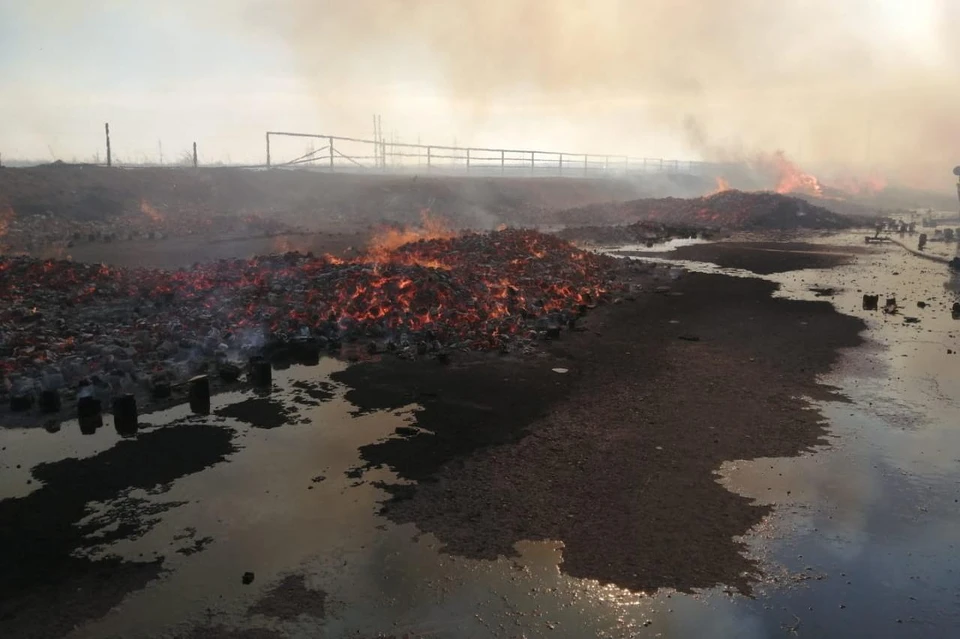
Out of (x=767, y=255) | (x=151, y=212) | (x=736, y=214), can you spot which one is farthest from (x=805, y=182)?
(x=151, y=212)

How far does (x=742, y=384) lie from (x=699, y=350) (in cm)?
216

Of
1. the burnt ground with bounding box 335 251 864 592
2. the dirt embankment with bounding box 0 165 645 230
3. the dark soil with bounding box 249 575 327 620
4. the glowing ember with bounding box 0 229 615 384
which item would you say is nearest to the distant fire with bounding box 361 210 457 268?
the glowing ember with bounding box 0 229 615 384

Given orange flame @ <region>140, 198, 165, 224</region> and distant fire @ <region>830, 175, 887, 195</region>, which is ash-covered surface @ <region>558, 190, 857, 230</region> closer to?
orange flame @ <region>140, 198, 165, 224</region>

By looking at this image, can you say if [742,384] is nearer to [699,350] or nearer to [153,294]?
[699,350]

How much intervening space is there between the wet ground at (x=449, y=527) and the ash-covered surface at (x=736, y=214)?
35.1m

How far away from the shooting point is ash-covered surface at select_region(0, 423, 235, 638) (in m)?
4.87

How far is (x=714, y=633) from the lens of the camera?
15.0ft

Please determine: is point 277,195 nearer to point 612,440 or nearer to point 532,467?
point 612,440

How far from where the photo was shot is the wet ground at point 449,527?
477 cm

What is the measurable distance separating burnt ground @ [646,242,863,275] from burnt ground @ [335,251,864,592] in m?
11.8

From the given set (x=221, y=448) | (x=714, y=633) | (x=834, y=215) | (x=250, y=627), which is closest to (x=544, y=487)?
(x=714, y=633)

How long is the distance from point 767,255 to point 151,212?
3345cm

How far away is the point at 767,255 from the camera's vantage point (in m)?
28.9

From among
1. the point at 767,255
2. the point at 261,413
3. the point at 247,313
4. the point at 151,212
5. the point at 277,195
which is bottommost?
the point at 261,413
